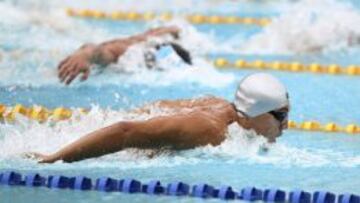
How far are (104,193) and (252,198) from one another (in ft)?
2.00

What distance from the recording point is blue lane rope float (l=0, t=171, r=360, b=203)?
4.26 metres

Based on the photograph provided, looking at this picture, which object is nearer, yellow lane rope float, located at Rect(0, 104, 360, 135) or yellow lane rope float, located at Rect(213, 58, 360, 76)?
yellow lane rope float, located at Rect(0, 104, 360, 135)

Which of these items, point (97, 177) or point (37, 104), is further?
point (37, 104)

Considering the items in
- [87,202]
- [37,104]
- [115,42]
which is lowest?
[87,202]

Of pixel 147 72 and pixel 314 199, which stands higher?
pixel 147 72

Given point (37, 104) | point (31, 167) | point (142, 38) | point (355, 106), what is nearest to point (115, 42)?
point (142, 38)

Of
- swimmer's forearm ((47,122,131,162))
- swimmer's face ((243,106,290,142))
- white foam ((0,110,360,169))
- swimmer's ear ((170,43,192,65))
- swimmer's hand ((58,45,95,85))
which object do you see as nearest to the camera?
swimmer's forearm ((47,122,131,162))

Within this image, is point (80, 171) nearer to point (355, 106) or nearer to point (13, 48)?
point (355, 106)

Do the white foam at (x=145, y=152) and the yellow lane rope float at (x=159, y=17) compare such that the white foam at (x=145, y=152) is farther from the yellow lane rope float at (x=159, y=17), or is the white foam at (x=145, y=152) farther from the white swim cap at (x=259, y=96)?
Answer: the yellow lane rope float at (x=159, y=17)

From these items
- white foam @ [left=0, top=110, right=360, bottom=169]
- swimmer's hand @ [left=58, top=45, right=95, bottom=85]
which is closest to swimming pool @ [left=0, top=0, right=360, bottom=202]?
white foam @ [left=0, top=110, right=360, bottom=169]

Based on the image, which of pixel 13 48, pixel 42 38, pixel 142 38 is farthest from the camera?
pixel 42 38

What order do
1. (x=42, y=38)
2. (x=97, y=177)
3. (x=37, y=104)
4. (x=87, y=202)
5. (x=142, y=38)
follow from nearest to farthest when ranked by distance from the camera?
(x=87, y=202) → (x=97, y=177) → (x=37, y=104) → (x=142, y=38) → (x=42, y=38)

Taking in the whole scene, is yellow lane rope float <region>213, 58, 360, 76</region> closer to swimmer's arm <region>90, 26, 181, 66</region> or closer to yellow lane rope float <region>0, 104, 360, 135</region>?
swimmer's arm <region>90, 26, 181, 66</region>

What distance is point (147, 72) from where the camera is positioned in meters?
7.21
